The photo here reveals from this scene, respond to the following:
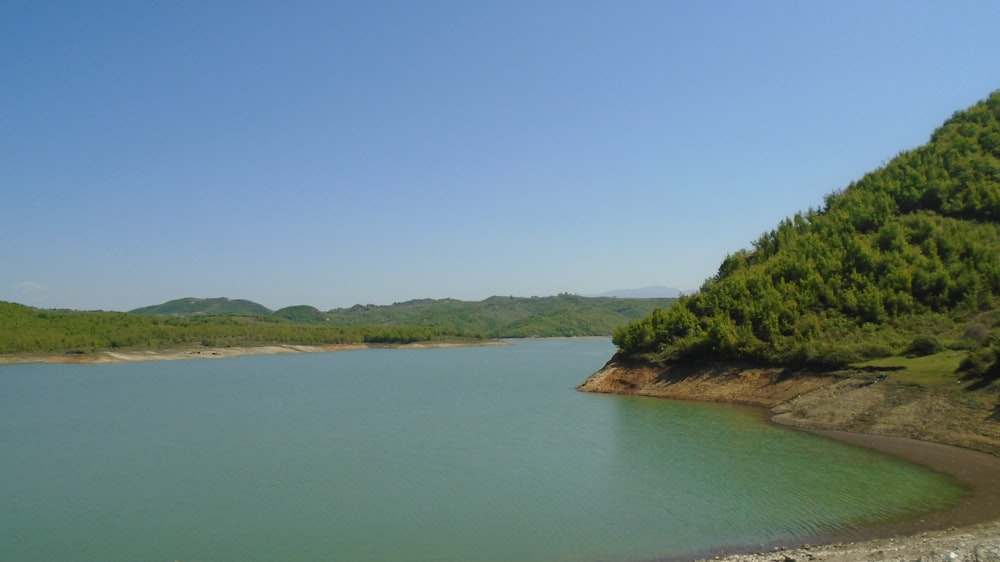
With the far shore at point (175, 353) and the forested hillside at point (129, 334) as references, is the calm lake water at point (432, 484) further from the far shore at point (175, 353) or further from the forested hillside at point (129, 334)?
the forested hillside at point (129, 334)

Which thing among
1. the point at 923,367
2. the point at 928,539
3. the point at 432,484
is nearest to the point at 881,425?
the point at 923,367

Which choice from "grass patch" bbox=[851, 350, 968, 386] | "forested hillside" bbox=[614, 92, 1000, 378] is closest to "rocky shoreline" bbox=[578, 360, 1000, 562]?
"grass patch" bbox=[851, 350, 968, 386]

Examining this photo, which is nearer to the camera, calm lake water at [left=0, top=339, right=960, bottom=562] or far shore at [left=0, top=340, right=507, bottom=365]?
calm lake water at [left=0, top=339, right=960, bottom=562]

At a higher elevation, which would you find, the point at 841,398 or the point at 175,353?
the point at 175,353

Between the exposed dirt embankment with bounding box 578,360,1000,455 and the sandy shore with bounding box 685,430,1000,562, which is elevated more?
the exposed dirt embankment with bounding box 578,360,1000,455

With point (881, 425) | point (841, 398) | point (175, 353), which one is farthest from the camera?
point (175, 353)

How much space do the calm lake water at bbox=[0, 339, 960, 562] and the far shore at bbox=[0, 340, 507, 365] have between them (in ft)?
178

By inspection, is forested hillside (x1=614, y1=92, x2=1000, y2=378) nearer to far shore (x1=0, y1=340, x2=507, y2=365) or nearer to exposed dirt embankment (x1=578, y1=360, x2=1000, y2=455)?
exposed dirt embankment (x1=578, y1=360, x2=1000, y2=455)

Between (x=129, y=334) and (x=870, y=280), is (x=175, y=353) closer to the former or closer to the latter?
(x=129, y=334)

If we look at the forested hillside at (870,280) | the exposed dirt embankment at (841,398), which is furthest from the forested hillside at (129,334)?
the exposed dirt embankment at (841,398)

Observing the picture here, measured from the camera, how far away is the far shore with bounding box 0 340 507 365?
7706 cm

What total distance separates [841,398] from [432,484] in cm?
1569

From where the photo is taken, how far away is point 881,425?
20906mm

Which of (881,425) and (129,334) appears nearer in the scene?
(881,425)
